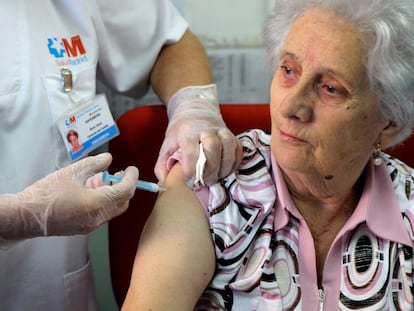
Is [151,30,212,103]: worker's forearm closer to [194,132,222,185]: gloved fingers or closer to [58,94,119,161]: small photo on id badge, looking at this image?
[58,94,119,161]: small photo on id badge

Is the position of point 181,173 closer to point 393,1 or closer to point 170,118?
point 170,118

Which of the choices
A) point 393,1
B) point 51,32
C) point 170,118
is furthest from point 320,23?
point 51,32

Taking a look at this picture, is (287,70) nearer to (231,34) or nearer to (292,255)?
(292,255)

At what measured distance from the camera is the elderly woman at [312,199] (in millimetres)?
1213

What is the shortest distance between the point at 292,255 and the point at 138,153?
57cm

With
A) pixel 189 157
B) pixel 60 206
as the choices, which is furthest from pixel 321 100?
pixel 60 206

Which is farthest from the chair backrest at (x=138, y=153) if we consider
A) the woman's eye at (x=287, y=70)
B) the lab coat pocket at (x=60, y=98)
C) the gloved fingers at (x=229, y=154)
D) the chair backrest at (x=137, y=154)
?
the woman's eye at (x=287, y=70)

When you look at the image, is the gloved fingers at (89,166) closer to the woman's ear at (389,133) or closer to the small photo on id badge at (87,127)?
the small photo on id badge at (87,127)

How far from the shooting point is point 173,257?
4.13 ft

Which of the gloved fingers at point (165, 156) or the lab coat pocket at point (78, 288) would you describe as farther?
the lab coat pocket at point (78, 288)

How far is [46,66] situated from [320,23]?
655mm

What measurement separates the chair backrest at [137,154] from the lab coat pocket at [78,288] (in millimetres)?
91

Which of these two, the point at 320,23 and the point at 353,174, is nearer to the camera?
the point at 320,23

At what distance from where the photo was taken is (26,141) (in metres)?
1.45
